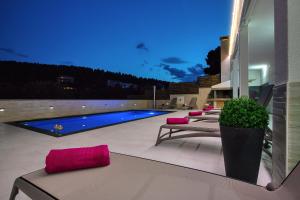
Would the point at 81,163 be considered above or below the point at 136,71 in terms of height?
below

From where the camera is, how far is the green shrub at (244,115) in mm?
1616

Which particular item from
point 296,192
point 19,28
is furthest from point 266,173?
point 19,28

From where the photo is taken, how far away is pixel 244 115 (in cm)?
163

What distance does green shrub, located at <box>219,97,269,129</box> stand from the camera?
1616mm

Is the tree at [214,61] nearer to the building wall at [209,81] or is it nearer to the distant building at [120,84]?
the building wall at [209,81]

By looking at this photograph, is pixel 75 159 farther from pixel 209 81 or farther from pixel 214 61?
pixel 214 61

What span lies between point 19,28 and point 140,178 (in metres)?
20.9

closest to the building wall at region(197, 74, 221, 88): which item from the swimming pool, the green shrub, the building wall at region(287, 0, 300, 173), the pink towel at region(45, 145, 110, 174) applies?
the swimming pool

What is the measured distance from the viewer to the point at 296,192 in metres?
0.99

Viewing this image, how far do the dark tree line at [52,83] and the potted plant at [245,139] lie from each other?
29.5 ft

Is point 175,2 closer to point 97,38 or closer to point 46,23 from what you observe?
point 97,38

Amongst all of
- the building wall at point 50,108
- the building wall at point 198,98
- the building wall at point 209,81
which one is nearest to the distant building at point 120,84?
the building wall at point 50,108

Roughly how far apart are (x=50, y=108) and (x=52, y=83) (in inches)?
88.6

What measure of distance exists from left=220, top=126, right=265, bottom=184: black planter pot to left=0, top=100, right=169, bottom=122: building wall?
783 cm
